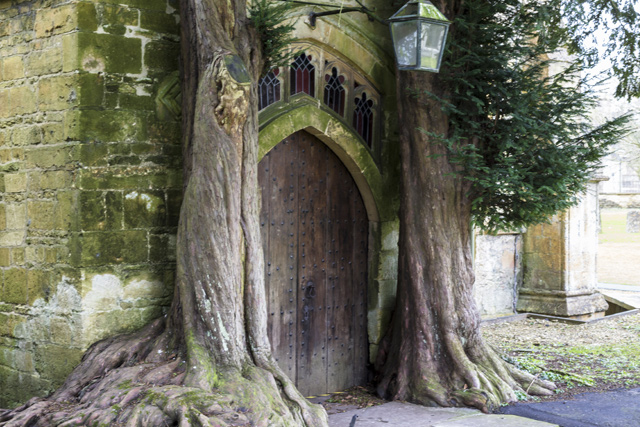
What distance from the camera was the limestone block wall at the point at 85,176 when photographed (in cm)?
462

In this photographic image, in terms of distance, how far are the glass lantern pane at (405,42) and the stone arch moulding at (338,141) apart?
1.23 metres

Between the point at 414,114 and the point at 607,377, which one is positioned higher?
the point at 414,114

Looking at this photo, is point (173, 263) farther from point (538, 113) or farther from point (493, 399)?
point (538, 113)

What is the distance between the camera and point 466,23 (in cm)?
562

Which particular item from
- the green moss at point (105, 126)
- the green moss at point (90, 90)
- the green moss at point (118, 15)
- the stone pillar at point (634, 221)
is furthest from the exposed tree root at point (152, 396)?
the stone pillar at point (634, 221)

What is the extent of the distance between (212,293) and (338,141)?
2.21m

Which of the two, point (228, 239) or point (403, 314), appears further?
point (403, 314)

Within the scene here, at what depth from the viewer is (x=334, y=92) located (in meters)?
6.19

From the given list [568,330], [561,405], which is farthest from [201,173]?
[568,330]

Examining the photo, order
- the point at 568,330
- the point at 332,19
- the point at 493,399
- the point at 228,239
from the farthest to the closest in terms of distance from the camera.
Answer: the point at 568,330, the point at 332,19, the point at 493,399, the point at 228,239

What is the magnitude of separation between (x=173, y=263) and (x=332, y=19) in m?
2.57

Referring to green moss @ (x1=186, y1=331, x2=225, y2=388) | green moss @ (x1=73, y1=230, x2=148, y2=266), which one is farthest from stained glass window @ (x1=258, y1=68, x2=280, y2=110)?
green moss @ (x1=186, y1=331, x2=225, y2=388)

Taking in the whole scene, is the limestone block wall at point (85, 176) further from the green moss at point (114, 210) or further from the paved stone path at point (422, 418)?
the paved stone path at point (422, 418)

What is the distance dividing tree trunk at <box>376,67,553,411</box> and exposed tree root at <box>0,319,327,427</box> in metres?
1.56
